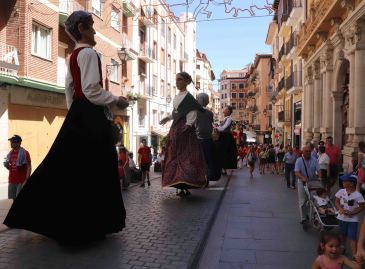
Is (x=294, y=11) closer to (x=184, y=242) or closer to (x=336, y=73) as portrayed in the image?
(x=336, y=73)

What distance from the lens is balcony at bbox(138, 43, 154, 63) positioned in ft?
106

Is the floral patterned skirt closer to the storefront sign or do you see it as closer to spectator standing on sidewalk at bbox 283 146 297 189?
spectator standing on sidewalk at bbox 283 146 297 189

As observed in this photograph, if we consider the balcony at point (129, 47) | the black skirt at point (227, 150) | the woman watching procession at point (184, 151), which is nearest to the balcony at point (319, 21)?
the black skirt at point (227, 150)

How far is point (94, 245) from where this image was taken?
177 inches

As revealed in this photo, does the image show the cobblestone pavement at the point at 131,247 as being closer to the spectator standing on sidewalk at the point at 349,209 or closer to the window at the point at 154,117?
the spectator standing on sidewalk at the point at 349,209

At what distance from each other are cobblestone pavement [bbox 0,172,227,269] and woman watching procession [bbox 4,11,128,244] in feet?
0.62

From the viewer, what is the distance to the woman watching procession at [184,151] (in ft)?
25.0

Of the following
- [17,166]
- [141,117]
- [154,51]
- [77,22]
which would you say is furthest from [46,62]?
[154,51]

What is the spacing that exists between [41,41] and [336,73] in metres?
11.5

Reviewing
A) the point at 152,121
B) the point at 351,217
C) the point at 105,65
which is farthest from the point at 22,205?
the point at 152,121

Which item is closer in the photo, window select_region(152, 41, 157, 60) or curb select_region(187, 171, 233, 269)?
curb select_region(187, 171, 233, 269)

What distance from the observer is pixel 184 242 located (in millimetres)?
4969

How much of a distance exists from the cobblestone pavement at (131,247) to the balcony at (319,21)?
12.5 meters

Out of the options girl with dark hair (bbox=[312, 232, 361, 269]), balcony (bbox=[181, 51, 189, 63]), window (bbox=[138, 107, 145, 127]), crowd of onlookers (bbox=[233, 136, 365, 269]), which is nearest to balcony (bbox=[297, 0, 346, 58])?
crowd of onlookers (bbox=[233, 136, 365, 269])
